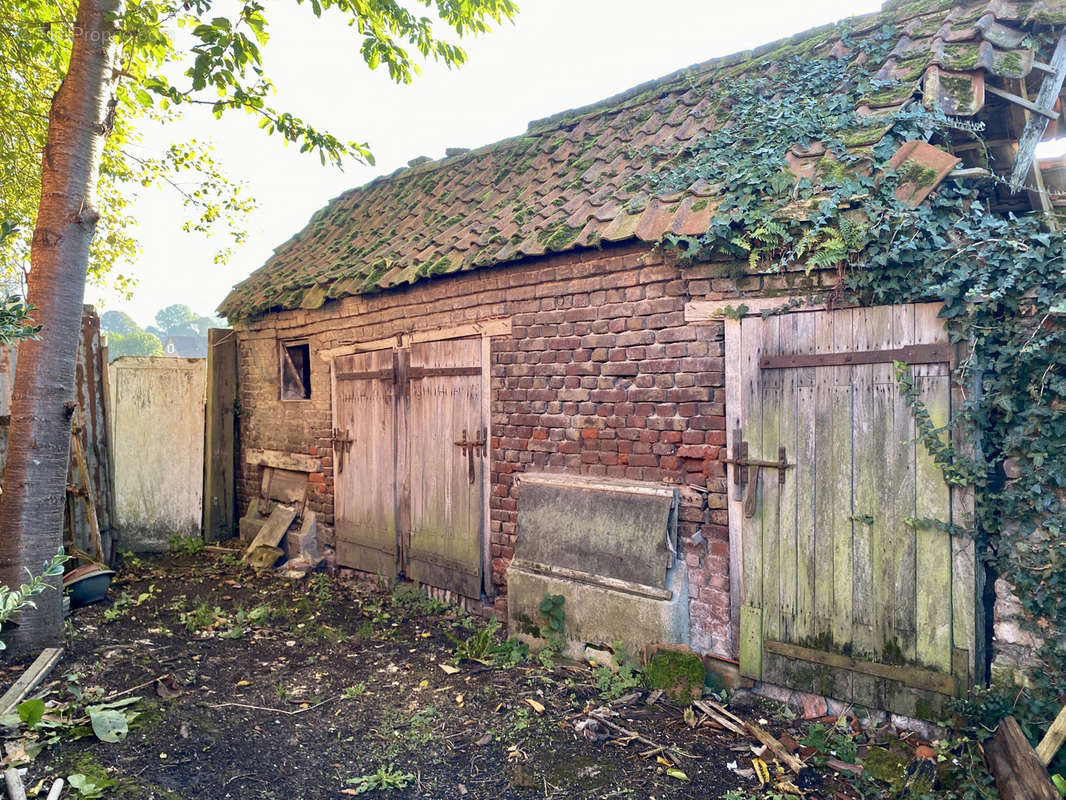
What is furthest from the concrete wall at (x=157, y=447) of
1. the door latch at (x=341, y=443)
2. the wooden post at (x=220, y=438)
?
the door latch at (x=341, y=443)

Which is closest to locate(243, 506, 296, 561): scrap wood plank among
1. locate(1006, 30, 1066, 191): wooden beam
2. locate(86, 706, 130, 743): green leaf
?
locate(86, 706, 130, 743): green leaf

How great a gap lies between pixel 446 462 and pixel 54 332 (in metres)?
3.17

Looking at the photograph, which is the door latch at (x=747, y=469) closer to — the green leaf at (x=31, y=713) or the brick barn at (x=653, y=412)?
the brick barn at (x=653, y=412)

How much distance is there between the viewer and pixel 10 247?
1252 centimetres

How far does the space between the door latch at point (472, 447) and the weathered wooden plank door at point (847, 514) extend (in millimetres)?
2279

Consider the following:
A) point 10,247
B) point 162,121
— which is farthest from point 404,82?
point 10,247

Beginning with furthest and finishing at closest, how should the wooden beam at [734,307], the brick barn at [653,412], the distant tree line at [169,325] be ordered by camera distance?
the distant tree line at [169,325] → the wooden beam at [734,307] → the brick barn at [653,412]

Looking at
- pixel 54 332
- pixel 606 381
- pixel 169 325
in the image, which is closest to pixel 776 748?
pixel 606 381

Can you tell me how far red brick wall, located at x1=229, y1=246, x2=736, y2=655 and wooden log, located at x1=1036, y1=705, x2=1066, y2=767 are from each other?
165cm

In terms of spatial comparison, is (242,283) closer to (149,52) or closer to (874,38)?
(149,52)

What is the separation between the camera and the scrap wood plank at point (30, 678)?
389 centimetres

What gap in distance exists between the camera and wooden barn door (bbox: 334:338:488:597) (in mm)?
5898

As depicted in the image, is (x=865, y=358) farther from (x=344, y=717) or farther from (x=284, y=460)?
(x=284, y=460)

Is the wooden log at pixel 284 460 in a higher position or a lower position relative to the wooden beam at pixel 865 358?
lower
